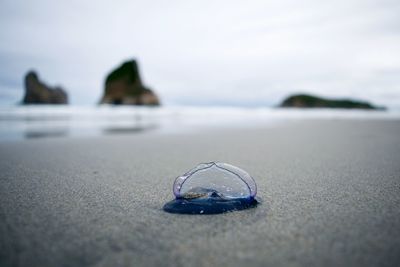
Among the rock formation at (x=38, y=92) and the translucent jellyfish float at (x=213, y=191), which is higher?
the rock formation at (x=38, y=92)

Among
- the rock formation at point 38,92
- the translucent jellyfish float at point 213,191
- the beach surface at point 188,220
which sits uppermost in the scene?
the rock formation at point 38,92

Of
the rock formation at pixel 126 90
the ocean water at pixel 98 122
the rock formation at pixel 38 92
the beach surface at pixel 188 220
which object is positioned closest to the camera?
the beach surface at pixel 188 220

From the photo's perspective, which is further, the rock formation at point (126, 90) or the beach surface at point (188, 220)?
the rock formation at point (126, 90)

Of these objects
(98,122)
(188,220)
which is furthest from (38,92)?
(188,220)

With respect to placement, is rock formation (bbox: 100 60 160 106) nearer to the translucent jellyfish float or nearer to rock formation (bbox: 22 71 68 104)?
rock formation (bbox: 22 71 68 104)

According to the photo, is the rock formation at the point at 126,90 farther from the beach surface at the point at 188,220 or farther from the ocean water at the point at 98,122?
the beach surface at the point at 188,220

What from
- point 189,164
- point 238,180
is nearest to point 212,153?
point 189,164

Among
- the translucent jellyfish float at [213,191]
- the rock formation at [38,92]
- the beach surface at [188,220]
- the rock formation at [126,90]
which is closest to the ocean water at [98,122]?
the beach surface at [188,220]

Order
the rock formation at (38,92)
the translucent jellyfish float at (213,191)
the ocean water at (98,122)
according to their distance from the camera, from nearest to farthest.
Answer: the translucent jellyfish float at (213,191) < the ocean water at (98,122) < the rock formation at (38,92)

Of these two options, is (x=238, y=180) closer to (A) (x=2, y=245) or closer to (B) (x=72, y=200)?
(B) (x=72, y=200)
